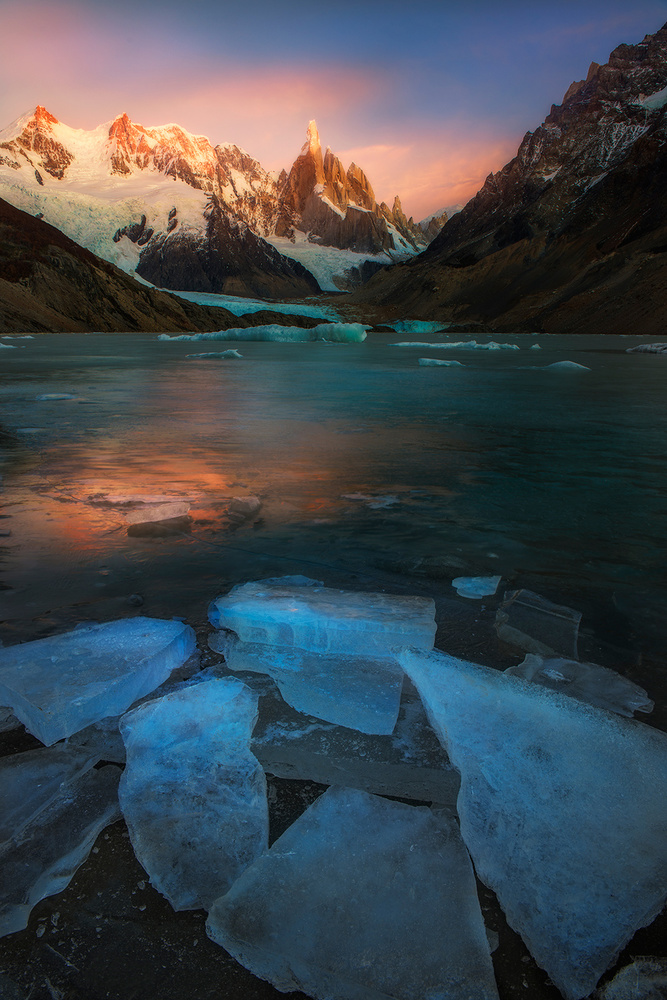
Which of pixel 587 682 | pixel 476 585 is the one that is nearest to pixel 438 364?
pixel 476 585

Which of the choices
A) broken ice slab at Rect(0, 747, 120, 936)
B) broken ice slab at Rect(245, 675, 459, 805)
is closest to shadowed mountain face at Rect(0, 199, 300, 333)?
broken ice slab at Rect(0, 747, 120, 936)

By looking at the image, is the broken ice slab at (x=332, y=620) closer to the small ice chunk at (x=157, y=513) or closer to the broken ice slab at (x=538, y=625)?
the broken ice slab at (x=538, y=625)

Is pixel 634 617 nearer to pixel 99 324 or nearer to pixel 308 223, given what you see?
pixel 99 324

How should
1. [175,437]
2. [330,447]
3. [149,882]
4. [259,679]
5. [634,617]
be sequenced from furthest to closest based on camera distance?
[175,437] → [330,447] → [634,617] → [259,679] → [149,882]

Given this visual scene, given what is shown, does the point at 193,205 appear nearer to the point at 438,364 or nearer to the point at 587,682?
the point at 438,364

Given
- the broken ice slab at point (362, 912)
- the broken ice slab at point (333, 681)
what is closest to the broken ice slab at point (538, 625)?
the broken ice slab at point (333, 681)

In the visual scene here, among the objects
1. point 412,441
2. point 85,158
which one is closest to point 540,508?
point 412,441
